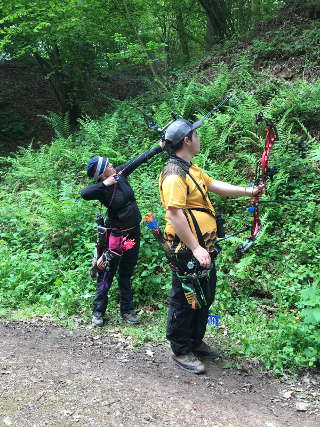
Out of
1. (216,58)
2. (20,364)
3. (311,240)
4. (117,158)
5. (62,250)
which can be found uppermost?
(216,58)

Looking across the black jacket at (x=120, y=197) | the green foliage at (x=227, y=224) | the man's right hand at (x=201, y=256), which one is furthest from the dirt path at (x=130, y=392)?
the black jacket at (x=120, y=197)

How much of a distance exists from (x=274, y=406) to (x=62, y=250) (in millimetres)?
5043

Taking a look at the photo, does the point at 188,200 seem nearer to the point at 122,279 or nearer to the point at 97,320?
the point at 122,279

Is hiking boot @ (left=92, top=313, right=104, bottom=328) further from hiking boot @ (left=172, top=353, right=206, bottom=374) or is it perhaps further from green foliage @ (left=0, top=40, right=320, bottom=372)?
hiking boot @ (left=172, top=353, right=206, bottom=374)

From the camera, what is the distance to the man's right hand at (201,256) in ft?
12.7

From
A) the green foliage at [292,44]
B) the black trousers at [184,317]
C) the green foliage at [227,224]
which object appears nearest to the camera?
the black trousers at [184,317]

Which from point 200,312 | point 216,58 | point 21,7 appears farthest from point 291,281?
point 21,7

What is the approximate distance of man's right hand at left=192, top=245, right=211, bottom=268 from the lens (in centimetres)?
386

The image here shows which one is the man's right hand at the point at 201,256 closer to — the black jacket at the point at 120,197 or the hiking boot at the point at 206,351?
the hiking boot at the point at 206,351

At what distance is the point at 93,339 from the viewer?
5414 mm

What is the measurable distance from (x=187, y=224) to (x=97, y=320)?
2.57 m

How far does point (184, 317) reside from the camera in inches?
170

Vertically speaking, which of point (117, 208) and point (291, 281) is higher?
point (117, 208)

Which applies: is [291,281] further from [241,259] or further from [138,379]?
[138,379]
